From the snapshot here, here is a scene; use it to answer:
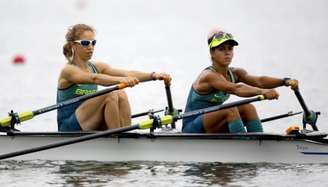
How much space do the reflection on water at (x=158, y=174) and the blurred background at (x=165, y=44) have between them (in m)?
5.02

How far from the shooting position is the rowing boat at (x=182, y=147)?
13.7 meters

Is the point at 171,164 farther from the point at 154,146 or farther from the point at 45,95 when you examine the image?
the point at 45,95

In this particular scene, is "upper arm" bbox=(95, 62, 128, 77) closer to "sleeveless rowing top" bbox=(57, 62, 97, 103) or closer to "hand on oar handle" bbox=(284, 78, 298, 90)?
"sleeveless rowing top" bbox=(57, 62, 97, 103)

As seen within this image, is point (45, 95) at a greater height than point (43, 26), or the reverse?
point (43, 26)

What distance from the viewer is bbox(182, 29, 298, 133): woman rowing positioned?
45.2 feet

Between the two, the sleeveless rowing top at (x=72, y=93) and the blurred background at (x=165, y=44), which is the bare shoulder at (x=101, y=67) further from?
the blurred background at (x=165, y=44)

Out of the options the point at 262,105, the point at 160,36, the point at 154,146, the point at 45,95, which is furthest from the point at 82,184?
the point at 160,36

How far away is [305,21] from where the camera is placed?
6500cm

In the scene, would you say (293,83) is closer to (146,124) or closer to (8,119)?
(146,124)

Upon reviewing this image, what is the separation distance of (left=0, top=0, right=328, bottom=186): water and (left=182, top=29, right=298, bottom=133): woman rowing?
0.55 metres

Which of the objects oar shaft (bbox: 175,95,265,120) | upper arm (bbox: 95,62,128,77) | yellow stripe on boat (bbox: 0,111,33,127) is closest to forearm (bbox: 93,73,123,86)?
upper arm (bbox: 95,62,128,77)

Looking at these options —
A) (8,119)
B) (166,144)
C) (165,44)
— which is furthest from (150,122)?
(165,44)

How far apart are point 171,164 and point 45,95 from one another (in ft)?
42.6

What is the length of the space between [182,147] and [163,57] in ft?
87.0
